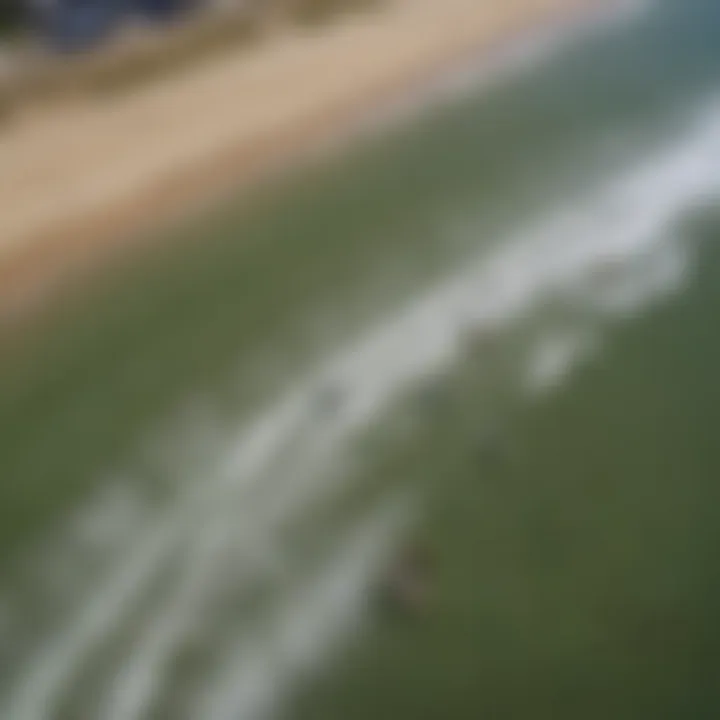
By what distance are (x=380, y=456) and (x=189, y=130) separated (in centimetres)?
556

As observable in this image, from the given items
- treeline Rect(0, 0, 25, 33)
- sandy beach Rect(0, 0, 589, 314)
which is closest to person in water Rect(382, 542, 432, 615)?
sandy beach Rect(0, 0, 589, 314)

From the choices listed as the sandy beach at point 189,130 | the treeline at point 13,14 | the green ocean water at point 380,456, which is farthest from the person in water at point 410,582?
the treeline at point 13,14

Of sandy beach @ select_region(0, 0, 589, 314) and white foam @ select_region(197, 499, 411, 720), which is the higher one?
sandy beach @ select_region(0, 0, 589, 314)

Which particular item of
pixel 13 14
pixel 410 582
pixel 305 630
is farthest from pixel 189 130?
pixel 305 630

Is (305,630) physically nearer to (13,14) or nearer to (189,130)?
(189,130)

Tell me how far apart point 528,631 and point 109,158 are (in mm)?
7476

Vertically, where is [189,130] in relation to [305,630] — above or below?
above

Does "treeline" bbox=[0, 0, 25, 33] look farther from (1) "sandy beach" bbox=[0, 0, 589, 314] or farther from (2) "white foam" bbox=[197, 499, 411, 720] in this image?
(2) "white foam" bbox=[197, 499, 411, 720]

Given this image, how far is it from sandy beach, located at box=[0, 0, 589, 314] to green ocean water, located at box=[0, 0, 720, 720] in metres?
0.59

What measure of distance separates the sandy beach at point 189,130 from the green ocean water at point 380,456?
59cm

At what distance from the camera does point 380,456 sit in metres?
10.4

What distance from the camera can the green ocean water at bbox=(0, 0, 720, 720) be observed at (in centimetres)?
866

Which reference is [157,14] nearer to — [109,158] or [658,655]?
[109,158]

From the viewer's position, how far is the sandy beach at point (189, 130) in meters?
12.1
